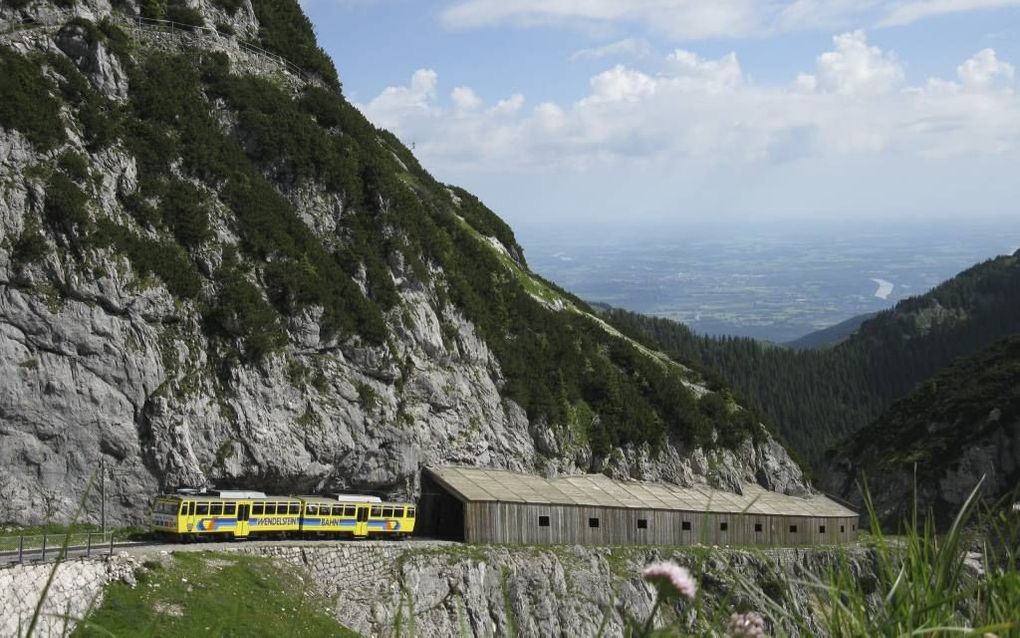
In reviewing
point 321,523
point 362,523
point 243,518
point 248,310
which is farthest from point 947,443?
point 243,518

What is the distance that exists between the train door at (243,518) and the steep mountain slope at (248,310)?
4081mm

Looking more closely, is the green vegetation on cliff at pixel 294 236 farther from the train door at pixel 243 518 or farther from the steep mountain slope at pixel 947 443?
the steep mountain slope at pixel 947 443

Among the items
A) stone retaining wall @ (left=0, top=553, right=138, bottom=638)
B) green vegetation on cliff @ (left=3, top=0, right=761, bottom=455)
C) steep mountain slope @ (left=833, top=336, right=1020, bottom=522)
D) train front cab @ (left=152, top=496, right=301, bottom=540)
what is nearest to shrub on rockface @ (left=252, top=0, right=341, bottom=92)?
green vegetation on cliff @ (left=3, top=0, right=761, bottom=455)

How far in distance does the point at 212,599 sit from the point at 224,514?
31.6 ft

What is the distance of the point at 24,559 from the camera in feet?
137

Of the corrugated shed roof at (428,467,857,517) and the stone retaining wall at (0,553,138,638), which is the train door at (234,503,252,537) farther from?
the corrugated shed roof at (428,467,857,517)

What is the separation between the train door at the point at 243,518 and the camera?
51.8m

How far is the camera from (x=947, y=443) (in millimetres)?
94000

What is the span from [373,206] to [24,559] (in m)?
36.6

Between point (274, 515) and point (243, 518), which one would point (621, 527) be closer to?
point (274, 515)

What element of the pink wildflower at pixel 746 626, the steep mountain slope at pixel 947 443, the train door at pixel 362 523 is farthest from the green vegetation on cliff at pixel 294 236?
the pink wildflower at pixel 746 626


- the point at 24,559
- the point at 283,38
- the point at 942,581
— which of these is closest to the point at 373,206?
the point at 283,38

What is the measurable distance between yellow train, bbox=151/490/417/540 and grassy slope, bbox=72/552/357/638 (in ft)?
10.3

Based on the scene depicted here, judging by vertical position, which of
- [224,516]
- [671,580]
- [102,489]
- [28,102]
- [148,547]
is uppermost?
[28,102]
